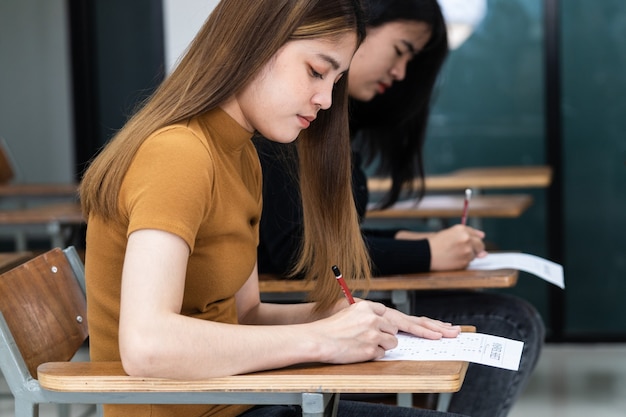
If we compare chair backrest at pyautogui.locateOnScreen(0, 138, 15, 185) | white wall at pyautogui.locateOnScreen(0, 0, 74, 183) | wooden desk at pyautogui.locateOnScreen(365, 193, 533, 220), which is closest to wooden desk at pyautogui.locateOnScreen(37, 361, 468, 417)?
wooden desk at pyautogui.locateOnScreen(365, 193, 533, 220)

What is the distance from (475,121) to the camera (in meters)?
4.85

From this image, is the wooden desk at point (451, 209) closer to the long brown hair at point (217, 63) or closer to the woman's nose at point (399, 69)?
the woman's nose at point (399, 69)

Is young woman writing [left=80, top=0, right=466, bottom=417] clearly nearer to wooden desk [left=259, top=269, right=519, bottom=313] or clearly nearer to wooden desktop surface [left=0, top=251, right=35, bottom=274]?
wooden desk [left=259, top=269, right=519, bottom=313]

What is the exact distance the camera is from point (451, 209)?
133 inches

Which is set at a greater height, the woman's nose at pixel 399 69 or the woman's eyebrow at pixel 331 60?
the woman's eyebrow at pixel 331 60

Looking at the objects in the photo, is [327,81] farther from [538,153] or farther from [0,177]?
[0,177]

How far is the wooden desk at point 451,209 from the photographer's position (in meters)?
3.27

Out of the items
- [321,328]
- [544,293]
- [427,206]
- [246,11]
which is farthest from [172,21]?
[544,293]

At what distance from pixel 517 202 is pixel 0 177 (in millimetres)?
2681

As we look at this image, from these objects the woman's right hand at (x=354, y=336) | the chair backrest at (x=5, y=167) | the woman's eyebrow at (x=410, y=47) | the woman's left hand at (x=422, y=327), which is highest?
the woman's eyebrow at (x=410, y=47)

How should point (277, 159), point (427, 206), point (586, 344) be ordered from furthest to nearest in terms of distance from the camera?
point (586, 344), point (427, 206), point (277, 159)

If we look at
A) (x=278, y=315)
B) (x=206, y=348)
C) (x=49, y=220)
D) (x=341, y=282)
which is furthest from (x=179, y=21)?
(x=206, y=348)

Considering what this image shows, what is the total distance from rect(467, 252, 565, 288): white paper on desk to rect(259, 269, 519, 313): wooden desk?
0.06 meters

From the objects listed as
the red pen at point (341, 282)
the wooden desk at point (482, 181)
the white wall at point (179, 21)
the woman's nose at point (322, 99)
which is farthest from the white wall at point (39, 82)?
the woman's nose at point (322, 99)
